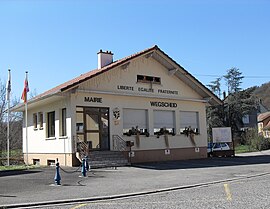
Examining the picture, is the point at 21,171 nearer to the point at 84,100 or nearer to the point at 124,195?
the point at 84,100

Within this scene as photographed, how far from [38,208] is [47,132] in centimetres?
1463

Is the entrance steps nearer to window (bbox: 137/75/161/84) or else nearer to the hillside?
window (bbox: 137/75/161/84)

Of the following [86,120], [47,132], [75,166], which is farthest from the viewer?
[47,132]

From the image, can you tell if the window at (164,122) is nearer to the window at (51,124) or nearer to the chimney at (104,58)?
the chimney at (104,58)

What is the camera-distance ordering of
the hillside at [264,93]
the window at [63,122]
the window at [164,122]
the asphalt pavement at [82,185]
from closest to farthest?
the asphalt pavement at [82,185] → the window at [63,122] → the window at [164,122] → the hillside at [264,93]

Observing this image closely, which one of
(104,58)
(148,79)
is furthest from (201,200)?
(104,58)

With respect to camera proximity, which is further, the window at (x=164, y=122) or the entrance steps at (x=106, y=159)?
the window at (x=164, y=122)

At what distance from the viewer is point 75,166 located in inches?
778

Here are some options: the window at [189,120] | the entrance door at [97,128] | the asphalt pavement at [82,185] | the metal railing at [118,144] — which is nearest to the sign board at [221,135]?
the window at [189,120]

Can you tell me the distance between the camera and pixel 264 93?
94812mm

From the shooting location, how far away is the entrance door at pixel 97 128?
2125cm

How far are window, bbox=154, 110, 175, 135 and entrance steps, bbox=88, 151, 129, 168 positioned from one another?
14.0 feet

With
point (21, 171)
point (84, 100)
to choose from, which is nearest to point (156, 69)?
point (84, 100)

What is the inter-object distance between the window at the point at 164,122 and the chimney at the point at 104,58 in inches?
190
